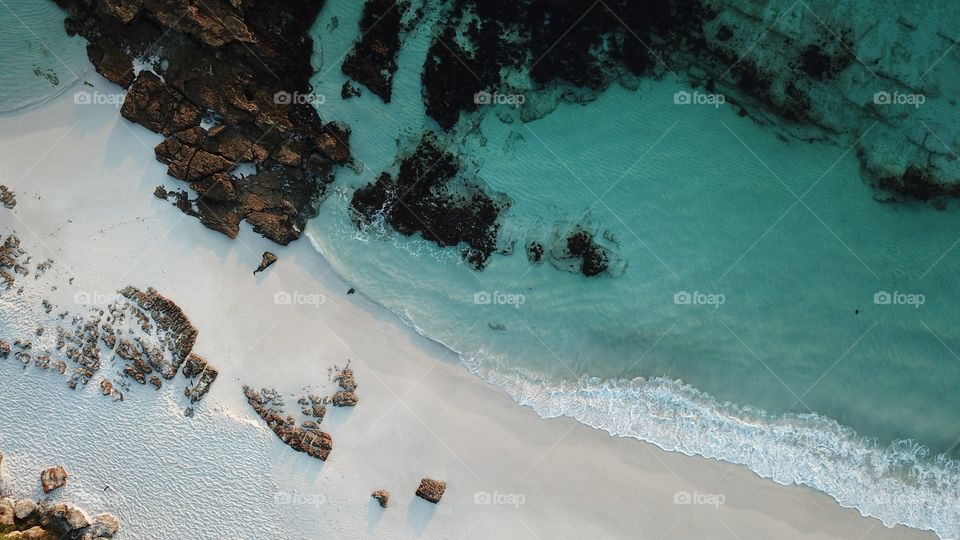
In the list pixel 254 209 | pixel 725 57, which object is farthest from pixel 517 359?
pixel 725 57

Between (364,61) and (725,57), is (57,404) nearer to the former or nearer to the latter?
(364,61)

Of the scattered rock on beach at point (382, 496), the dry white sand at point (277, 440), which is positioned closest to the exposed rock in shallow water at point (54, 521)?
the dry white sand at point (277, 440)

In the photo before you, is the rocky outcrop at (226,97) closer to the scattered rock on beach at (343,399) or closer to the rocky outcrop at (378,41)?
the rocky outcrop at (378,41)

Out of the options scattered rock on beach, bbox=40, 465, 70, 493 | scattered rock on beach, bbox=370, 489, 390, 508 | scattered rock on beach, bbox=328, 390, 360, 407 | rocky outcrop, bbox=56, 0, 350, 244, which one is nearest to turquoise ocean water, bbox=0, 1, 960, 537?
rocky outcrop, bbox=56, 0, 350, 244

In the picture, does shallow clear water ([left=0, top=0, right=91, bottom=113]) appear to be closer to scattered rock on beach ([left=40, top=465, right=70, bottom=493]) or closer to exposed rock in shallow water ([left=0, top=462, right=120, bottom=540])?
scattered rock on beach ([left=40, top=465, right=70, bottom=493])

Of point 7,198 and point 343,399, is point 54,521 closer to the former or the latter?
point 343,399
